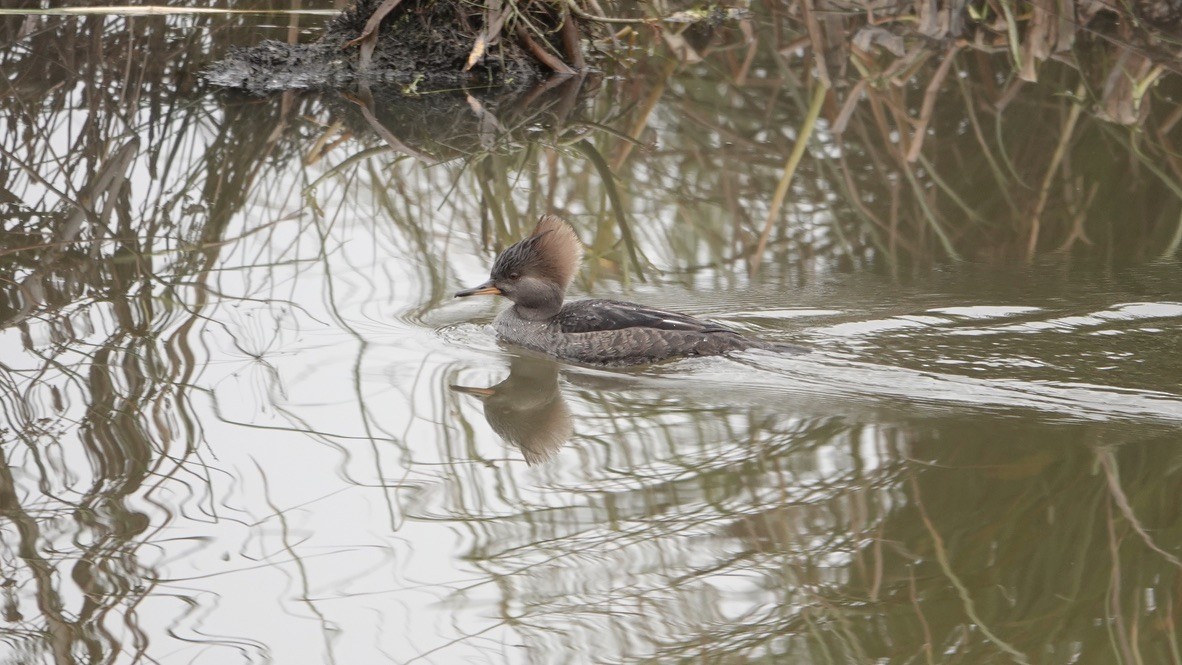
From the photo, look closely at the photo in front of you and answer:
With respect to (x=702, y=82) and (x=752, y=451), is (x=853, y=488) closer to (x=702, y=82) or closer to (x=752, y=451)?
(x=752, y=451)

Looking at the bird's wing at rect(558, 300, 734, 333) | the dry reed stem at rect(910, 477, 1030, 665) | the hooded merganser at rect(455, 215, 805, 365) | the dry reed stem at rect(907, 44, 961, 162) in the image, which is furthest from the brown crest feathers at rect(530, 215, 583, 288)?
the dry reed stem at rect(907, 44, 961, 162)

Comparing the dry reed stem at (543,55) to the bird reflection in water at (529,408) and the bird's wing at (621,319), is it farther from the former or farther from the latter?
the bird reflection in water at (529,408)

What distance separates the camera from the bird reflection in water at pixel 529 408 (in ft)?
18.4

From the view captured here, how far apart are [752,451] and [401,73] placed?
7482 millimetres

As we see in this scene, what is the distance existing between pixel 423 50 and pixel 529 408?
6.61 m

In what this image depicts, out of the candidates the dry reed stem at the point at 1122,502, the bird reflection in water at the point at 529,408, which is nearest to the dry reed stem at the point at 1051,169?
the dry reed stem at the point at 1122,502

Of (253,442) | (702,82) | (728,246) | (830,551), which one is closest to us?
(830,551)

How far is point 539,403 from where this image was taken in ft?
20.5

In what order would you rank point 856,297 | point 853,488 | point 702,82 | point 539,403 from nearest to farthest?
point 853,488 < point 539,403 < point 856,297 < point 702,82

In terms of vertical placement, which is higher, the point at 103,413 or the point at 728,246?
the point at 728,246

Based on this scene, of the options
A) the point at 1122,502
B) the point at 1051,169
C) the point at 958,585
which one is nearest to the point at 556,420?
the point at 958,585

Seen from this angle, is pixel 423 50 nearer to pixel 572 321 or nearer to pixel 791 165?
pixel 791 165

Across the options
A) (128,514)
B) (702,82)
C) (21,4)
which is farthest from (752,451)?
(21,4)

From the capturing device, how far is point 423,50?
11898 mm
